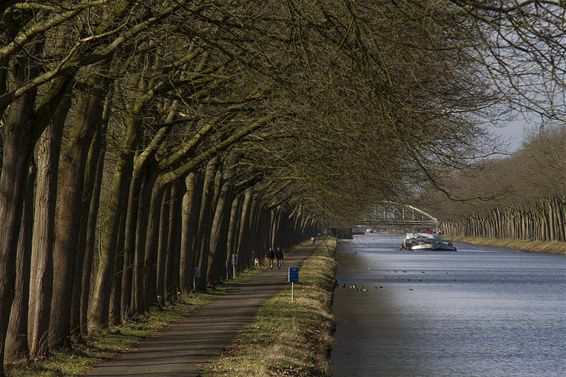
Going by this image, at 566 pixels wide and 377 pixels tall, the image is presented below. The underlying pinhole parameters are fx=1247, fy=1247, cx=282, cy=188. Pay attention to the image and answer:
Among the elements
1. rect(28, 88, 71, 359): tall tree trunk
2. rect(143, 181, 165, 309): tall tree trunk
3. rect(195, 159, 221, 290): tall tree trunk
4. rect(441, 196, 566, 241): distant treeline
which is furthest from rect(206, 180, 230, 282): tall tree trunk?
rect(441, 196, 566, 241): distant treeline

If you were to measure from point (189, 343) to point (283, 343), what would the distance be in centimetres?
193

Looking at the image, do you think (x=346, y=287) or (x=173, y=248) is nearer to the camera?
(x=173, y=248)

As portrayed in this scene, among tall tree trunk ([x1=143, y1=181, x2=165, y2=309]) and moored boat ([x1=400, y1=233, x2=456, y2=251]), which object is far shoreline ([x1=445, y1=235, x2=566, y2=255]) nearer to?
moored boat ([x1=400, y1=233, x2=456, y2=251])

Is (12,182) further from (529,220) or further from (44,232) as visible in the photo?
(529,220)

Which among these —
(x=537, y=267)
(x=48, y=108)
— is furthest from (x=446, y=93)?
(x=537, y=267)

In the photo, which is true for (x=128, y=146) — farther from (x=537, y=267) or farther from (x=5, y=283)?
(x=537, y=267)

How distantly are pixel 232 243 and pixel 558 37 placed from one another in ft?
156

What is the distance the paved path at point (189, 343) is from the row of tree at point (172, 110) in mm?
1448

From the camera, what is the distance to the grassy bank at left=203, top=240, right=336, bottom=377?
20.6 m

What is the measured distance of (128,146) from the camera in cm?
2695

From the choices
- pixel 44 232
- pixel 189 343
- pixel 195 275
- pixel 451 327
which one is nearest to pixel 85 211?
pixel 44 232

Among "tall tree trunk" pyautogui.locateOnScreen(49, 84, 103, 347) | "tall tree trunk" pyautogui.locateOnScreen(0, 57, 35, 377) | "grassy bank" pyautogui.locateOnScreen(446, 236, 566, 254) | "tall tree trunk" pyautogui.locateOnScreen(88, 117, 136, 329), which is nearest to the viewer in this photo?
"tall tree trunk" pyautogui.locateOnScreen(0, 57, 35, 377)

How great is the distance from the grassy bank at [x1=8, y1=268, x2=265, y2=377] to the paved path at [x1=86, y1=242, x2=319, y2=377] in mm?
268

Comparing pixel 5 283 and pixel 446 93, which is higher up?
pixel 446 93
